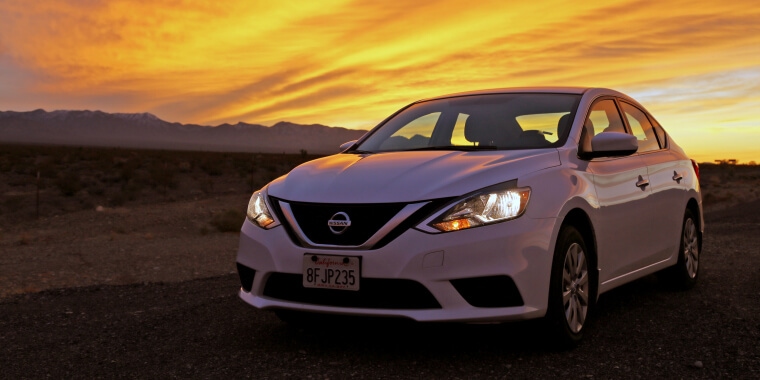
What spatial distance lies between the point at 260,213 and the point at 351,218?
2.63 feet

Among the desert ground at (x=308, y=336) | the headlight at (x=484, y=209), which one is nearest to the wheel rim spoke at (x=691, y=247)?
the desert ground at (x=308, y=336)

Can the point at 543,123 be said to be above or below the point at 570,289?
above

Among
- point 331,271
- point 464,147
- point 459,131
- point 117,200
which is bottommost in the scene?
point 117,200

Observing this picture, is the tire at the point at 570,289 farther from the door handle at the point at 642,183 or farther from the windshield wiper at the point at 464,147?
the door handle at the point at 642,183

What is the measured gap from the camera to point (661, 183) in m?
6.86

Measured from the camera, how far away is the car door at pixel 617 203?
5645 millimetres

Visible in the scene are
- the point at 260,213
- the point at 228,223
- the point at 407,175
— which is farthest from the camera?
the point at 228,223

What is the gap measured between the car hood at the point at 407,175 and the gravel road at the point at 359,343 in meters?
0.76

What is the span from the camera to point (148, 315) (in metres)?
6.72

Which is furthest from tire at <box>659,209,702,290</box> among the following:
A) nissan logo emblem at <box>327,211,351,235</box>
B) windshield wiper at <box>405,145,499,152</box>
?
nissan logo emblem at <box>327,211,351,235</box>

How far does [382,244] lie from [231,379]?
43.6 inches

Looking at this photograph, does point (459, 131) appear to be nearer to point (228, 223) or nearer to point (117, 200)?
point (228, 223)

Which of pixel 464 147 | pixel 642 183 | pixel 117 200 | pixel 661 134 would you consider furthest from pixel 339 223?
pixel 117 200

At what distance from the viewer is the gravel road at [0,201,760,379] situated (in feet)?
15.5
